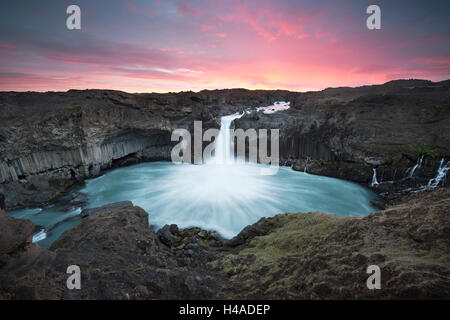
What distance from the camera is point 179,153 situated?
34938 mm

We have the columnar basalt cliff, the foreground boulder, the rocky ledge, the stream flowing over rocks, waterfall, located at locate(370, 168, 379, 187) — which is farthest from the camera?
waterfall, located at locate(370, 168, 379, 187)

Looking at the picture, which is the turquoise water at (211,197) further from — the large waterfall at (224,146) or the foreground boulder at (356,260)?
the foreground boulder at (356,260)

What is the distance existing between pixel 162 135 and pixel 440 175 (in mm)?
33583

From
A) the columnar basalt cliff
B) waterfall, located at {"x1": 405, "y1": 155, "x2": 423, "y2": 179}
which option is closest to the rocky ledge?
the columnar basalt cliff

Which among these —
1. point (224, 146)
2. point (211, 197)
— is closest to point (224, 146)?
point (224, 146)

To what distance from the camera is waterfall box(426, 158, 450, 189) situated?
2003 centimetres

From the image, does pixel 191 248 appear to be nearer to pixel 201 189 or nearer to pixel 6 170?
pixel 201 189

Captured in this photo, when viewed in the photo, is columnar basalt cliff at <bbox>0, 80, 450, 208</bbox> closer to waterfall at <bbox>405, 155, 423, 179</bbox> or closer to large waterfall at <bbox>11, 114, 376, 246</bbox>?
waterfall at <bbox>405, 155, 423, 179</bbox>

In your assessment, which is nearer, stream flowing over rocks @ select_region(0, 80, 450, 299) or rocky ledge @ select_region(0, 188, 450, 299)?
rocky ledge @ select_region(0, 188, 450, 299)

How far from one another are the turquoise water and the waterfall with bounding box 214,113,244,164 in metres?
3.59

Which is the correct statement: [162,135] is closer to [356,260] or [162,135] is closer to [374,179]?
[374,179]

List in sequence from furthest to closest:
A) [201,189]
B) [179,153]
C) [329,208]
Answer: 1. [179,153]
2. [201,189]
3. [329,208]

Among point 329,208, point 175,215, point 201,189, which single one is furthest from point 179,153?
point 329,208
